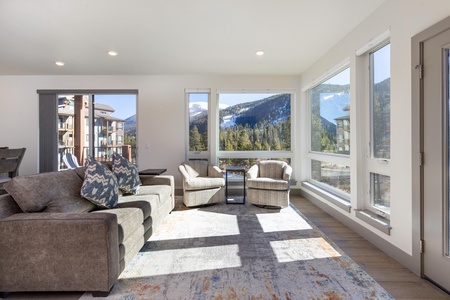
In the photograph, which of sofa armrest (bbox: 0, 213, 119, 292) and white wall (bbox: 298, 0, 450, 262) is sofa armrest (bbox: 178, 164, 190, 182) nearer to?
sofa armrest (bbox: 0, 213, 119, 292)

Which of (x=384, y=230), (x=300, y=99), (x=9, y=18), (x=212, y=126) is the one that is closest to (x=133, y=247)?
(x=384, y=230)

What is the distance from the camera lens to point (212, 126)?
5.32m

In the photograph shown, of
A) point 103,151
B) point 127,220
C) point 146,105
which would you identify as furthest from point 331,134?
point 103,151

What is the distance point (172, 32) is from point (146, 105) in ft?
7.74

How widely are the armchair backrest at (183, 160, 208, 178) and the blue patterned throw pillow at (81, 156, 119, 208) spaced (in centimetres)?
218

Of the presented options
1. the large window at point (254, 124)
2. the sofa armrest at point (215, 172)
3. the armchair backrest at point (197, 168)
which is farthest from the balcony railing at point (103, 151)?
the large window at point (254, 124)

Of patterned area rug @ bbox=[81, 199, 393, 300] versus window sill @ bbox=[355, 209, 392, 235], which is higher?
window sill @ bbox=[355, 209, 392, 235]

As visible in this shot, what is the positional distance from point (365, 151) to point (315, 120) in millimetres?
1863

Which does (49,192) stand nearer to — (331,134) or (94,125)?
(94,125)

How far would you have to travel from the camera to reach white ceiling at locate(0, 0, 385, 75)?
2.63 metres

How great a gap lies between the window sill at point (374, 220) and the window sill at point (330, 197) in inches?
10.2

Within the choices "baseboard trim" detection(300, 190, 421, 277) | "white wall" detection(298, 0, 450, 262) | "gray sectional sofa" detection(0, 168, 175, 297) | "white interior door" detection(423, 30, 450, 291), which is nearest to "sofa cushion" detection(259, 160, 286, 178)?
"baseboard trim" detection(300, 190, 421, 277)

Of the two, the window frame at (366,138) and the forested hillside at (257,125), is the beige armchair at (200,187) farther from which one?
the window frame at (366,138)

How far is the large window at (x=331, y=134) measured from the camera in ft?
11.9
